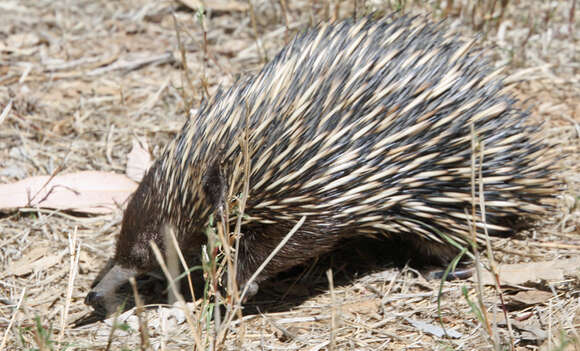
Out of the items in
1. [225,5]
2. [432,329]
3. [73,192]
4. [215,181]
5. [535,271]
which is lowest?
[432,329]

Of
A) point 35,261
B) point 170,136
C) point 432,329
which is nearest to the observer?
point 432,329

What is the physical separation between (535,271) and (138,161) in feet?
7.32

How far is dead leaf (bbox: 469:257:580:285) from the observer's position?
297cm

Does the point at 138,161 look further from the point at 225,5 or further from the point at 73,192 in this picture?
the point at 225,5

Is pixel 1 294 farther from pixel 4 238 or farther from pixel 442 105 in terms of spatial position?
pixel 442 105

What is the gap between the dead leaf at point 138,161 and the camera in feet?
12.7

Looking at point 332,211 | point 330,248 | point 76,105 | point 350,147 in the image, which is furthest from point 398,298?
point 76,105

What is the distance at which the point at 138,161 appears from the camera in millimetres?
3934

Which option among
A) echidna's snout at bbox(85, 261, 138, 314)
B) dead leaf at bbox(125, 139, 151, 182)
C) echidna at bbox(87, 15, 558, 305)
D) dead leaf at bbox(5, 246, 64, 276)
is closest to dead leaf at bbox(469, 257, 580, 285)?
echidna at bbox(87, 15, 558, 305)

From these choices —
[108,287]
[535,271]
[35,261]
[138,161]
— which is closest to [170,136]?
[138,161]

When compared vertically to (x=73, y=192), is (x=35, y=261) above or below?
below

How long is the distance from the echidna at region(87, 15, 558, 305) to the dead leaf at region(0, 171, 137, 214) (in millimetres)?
864

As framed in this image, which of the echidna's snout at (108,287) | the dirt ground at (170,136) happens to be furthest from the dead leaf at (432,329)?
the echidna's snout at (108,287)

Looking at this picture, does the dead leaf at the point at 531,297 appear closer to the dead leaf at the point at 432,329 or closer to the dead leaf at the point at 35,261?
the dead leaf at the point at 432,329
